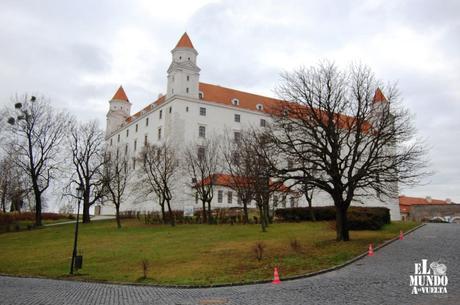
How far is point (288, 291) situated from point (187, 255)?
10576 mm

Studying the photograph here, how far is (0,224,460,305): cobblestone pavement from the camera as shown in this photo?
11242mm

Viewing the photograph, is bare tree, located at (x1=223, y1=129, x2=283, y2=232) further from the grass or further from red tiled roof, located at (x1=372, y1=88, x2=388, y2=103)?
red tiled roof, located at (x1=372, y1=88, x2=388, y2=103)

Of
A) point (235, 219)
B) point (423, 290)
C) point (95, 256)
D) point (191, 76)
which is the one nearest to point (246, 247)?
point (95, 256)

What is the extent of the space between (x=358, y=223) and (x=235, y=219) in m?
14.7

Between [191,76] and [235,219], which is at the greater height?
[191,76]

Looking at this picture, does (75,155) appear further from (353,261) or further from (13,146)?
(353,261)

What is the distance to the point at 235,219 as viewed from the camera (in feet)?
142

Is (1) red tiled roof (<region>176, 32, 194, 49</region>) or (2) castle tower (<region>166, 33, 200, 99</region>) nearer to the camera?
(2) castle tower (<region>166, 33, 200, 99</region>)

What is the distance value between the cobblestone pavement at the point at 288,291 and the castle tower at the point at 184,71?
1927 inches

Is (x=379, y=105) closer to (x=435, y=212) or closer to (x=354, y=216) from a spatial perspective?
(x=354, y=216)

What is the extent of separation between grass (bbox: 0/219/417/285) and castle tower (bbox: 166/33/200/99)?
33.7 m

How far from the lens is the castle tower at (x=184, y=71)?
63.7 m

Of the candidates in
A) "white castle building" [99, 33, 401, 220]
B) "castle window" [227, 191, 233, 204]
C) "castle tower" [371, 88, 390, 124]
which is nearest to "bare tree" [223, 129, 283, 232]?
"castle window" [227, 191, 233, 204]

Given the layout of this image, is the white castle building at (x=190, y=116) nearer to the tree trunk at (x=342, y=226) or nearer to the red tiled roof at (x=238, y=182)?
the red tiled roof at (x=238, y=182)
